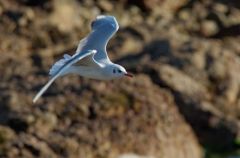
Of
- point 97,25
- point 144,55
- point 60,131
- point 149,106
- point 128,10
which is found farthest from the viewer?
point 128,10

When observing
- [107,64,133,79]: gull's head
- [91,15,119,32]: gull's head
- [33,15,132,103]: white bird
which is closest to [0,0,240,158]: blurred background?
[91,15,119,32]: gull's head

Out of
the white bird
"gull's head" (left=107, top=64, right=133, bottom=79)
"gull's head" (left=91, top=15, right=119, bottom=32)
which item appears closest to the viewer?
the white bird

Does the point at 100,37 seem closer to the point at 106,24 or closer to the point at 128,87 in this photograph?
the point at 106,24

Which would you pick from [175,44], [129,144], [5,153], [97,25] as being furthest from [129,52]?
[97,25]

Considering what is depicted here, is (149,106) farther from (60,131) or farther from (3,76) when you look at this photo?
(3,76)

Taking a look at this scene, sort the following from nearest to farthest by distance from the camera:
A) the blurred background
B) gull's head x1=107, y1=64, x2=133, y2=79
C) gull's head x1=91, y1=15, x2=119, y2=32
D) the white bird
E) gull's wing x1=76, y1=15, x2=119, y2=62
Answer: the white bird
gull's head x1=107, y1=64, x2=133, y2=79
gull's wing x1=76, y1=15, x2=119, y2=62
gull's head x1=91, y1=15, x2=119, y2=32
the blurred background

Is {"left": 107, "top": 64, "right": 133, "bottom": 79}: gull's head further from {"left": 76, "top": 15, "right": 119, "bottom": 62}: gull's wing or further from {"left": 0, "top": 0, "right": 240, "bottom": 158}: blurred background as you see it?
{"left": 0, "top": 0, "right": 240, "bottom": 158}: blurred background

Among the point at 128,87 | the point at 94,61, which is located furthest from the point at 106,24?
the point at 128,87
